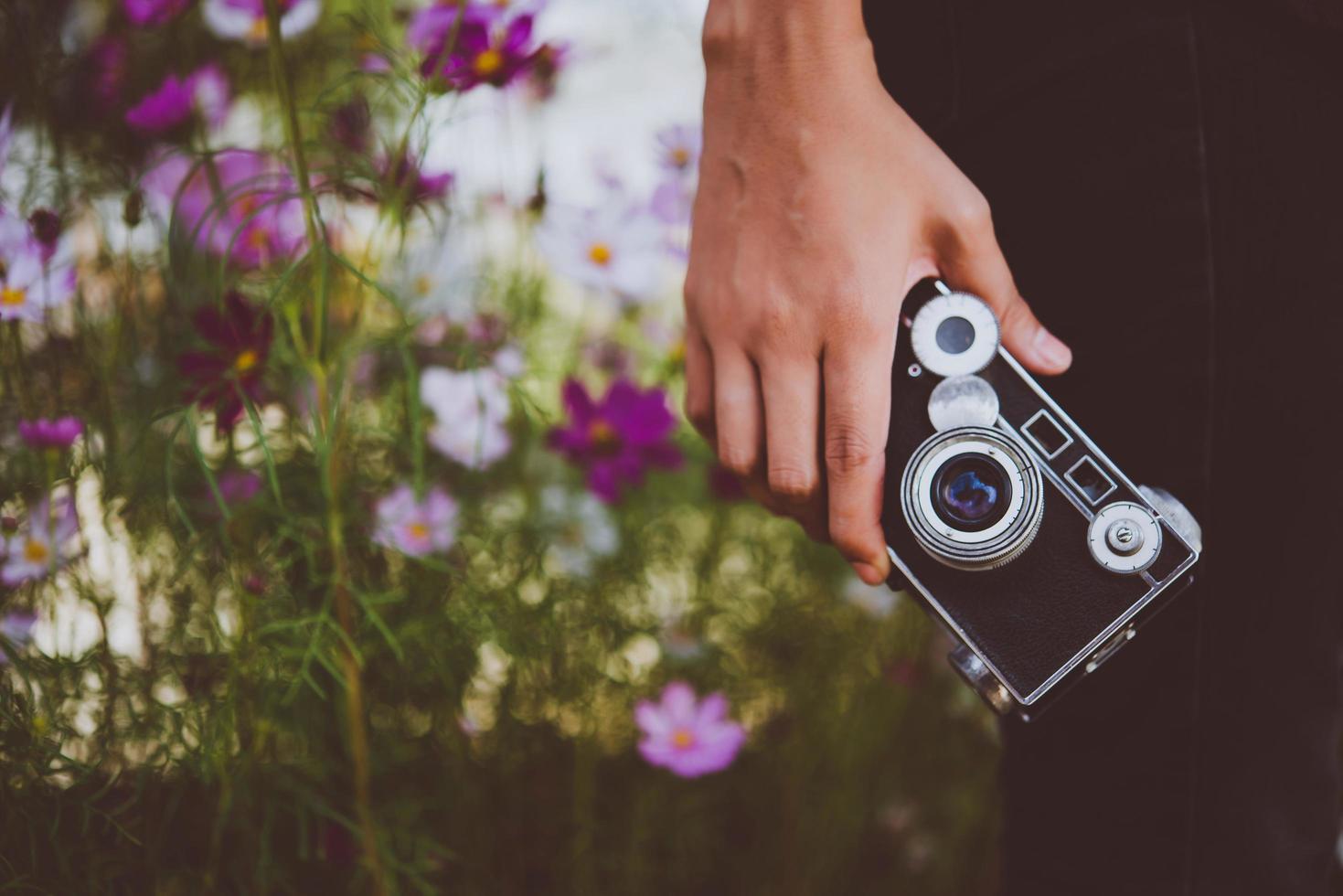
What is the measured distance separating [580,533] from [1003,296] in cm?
53

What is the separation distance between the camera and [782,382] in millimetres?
490

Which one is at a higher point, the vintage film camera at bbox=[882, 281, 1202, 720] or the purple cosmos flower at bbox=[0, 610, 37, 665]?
the vintage film camera at bbox=[882, 281, 1202, 720]

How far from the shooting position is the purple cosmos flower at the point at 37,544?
607 mm

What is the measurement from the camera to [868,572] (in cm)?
53

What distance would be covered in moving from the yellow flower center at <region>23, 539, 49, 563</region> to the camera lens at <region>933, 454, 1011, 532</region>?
583 mm

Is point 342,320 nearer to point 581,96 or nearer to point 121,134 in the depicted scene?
point 121,134

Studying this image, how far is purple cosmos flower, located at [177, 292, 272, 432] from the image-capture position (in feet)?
2.02

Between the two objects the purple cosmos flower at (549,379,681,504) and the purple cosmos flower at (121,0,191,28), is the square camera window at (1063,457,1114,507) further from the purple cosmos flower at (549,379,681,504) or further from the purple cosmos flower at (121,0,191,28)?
the purple cosmos flower at (121,0,191,28)

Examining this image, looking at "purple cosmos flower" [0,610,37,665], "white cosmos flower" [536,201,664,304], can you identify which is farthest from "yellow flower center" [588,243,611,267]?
"purple cosmos flower" [0,610,37,665]

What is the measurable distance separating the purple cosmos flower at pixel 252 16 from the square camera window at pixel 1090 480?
0.58 meters

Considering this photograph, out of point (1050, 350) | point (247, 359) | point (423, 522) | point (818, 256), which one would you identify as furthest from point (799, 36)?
point (423, 522)

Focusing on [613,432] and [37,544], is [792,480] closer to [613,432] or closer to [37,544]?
[613,432]

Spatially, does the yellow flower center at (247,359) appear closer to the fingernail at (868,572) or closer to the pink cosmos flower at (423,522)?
the pink cosmos flower at (423,522)

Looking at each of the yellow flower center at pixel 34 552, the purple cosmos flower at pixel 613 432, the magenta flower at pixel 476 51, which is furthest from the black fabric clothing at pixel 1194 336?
the yellow flower center at pixel 34 552
